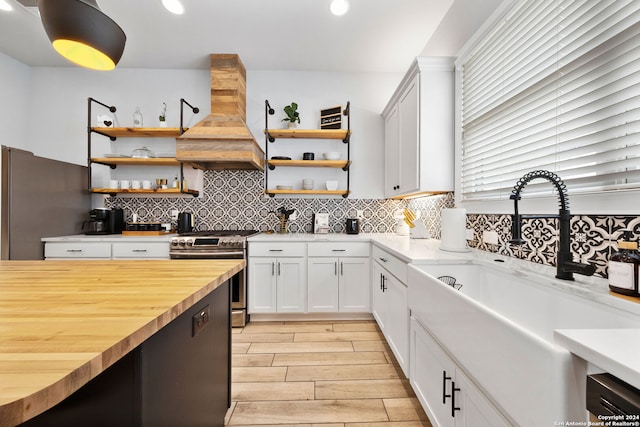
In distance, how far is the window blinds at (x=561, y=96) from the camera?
1.05 meters

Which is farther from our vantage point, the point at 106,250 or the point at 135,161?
the point at 135,161

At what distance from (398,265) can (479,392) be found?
1055mm

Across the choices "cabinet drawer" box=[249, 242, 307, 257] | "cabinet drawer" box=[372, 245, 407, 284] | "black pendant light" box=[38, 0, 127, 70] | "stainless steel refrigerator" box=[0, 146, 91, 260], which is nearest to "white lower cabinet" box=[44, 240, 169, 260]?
"stainless steel refrigerator" box=[0, 146, 91, 260]

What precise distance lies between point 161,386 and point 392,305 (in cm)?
162

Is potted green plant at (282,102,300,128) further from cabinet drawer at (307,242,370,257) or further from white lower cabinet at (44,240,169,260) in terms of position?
white lower cabinet at (44,240,169,260)

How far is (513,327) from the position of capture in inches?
26.6

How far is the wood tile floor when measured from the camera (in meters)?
1.59

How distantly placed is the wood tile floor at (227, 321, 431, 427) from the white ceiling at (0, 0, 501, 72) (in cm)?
275

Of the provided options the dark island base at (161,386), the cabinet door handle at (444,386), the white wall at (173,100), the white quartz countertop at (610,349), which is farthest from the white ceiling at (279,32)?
the dark island base at (161,386)

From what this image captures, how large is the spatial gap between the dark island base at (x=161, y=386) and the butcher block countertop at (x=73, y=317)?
5.3 inches

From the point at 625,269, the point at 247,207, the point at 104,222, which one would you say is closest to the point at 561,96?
the point at 625,269

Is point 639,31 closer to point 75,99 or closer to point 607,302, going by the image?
point 607,302

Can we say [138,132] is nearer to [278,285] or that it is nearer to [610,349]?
[278,285]

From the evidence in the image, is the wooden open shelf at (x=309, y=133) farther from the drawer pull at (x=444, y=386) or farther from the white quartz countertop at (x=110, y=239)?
the drawer pull at (x=444, y=386)
